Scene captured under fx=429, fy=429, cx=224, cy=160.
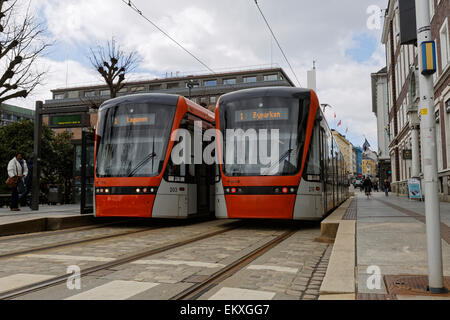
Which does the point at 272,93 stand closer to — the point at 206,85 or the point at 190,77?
the point at 206,85

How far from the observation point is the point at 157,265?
5305 millimetres

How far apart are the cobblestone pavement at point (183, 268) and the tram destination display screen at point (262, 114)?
286 centimetres

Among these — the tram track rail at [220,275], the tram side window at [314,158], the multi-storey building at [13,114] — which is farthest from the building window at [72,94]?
the tram track rail at [220,275]

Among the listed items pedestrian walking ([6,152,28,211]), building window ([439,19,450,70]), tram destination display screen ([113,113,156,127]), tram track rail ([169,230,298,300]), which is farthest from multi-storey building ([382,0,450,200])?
pedestrian walking ([6,152,28,211])

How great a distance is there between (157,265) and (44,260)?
1.62 metres

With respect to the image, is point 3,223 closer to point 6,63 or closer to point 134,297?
point 134,297

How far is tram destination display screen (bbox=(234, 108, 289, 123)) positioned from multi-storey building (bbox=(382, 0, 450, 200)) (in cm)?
286

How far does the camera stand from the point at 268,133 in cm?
951

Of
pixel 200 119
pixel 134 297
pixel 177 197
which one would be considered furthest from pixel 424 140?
pixel 200 119

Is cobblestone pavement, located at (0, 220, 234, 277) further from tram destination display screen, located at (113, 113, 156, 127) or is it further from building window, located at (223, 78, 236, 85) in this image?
building window, located at (223, 78, 236, 85)

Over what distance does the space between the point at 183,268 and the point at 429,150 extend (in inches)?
119

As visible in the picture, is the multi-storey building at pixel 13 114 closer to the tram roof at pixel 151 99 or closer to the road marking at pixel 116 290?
the tram roof at pixel 151 99

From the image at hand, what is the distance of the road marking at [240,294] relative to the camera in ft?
12.2
